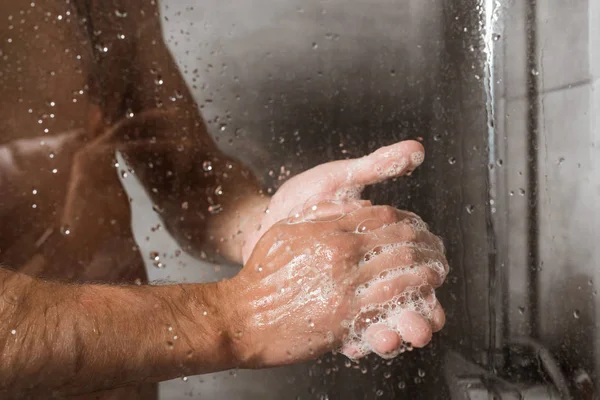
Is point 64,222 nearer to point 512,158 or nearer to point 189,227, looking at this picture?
point 189,227

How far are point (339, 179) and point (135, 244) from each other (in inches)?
13.2

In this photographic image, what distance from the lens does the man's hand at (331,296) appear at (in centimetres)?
59

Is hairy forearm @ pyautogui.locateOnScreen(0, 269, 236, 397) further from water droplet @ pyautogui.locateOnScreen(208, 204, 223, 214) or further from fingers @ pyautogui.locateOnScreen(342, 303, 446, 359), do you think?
water droplet @ pyautogui.locateOnScreen(208, 204, 223, 214)

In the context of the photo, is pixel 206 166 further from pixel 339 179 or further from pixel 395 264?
pixel 395 264

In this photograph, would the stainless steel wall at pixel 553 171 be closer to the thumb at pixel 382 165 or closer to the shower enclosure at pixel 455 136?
the shower enclosure at pixel 455 136

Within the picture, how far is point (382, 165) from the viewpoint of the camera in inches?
26.4

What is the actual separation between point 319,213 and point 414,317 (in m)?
0.17

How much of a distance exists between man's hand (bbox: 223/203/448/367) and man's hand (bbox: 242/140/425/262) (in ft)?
0.30

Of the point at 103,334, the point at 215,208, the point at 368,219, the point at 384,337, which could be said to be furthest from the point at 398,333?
the point at 215,208

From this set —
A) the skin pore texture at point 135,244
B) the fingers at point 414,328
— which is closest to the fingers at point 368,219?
the skin pore texture at point 135,244

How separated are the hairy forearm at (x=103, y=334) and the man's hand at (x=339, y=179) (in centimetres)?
18

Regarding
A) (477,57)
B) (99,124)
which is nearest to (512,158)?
(477,57)

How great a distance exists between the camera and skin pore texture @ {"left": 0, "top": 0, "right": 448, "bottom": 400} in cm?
52

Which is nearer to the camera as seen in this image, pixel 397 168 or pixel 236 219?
pixel 397 168
